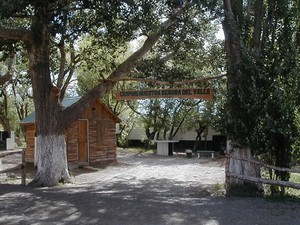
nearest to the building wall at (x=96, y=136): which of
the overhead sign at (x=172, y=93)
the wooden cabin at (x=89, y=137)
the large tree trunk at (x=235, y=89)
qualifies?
the wooden cabin at (x=89, y=137)

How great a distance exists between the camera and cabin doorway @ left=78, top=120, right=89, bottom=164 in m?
22.4

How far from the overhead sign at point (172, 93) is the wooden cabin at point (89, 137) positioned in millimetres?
6717

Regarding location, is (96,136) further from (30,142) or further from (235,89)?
(235,89)

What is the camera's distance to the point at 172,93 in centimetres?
1500

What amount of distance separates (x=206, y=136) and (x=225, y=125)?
24.0m

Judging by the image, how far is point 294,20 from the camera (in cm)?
1177

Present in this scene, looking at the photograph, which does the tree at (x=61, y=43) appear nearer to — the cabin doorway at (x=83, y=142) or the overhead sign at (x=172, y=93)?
the overhead sign at (x=172, y=93)

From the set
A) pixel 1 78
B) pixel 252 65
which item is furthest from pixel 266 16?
pixel 1 78

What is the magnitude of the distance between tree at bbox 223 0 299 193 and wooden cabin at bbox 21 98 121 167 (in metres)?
12.4

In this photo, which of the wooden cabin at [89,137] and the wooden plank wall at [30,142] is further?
the wooden plank wall at [30,142]

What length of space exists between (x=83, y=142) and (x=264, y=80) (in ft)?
46.6

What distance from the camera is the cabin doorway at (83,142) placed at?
22375 millimetres

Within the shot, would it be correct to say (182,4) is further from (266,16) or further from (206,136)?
(206,136)

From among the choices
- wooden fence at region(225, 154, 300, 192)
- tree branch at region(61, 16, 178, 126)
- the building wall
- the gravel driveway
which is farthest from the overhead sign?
the building wall
